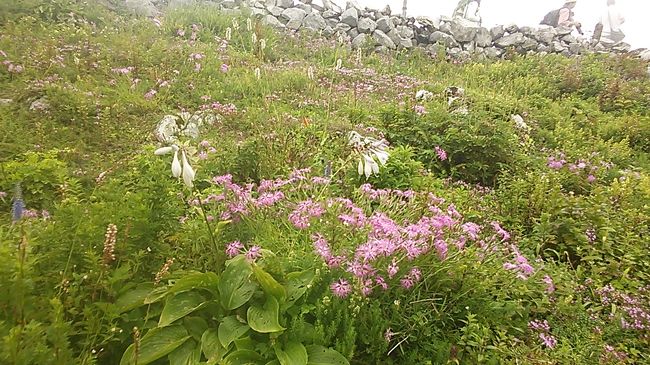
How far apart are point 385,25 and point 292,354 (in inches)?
394

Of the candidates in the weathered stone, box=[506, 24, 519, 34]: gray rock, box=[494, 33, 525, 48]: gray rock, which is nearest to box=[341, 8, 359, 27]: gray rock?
the weathered stone

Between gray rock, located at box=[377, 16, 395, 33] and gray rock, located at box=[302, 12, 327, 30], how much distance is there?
1321 millimetres

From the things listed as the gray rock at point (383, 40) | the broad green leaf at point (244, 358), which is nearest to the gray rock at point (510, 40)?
the gray rock at point (383, 40)

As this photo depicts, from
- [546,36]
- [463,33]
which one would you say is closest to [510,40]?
[546,36]

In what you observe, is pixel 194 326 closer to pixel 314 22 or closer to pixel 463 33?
pixel 314 22

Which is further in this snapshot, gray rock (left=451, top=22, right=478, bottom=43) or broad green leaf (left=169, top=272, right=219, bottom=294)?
gray rock (left=451, top=22, right=478, bottom=43)

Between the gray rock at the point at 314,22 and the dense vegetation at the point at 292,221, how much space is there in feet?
13.1

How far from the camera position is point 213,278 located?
197 cm

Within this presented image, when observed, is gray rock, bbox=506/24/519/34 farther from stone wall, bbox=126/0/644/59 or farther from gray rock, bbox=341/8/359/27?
gray rock, bbox=341/8/359/27

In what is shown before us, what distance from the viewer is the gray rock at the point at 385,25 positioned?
35.0 ft

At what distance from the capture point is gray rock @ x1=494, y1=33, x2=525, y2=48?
36.5 ft

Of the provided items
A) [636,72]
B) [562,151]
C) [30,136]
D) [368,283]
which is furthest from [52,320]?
[636,72]

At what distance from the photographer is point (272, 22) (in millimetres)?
9836

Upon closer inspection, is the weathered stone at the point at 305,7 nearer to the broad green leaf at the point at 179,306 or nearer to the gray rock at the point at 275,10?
the gray rock at the point at 275,10
